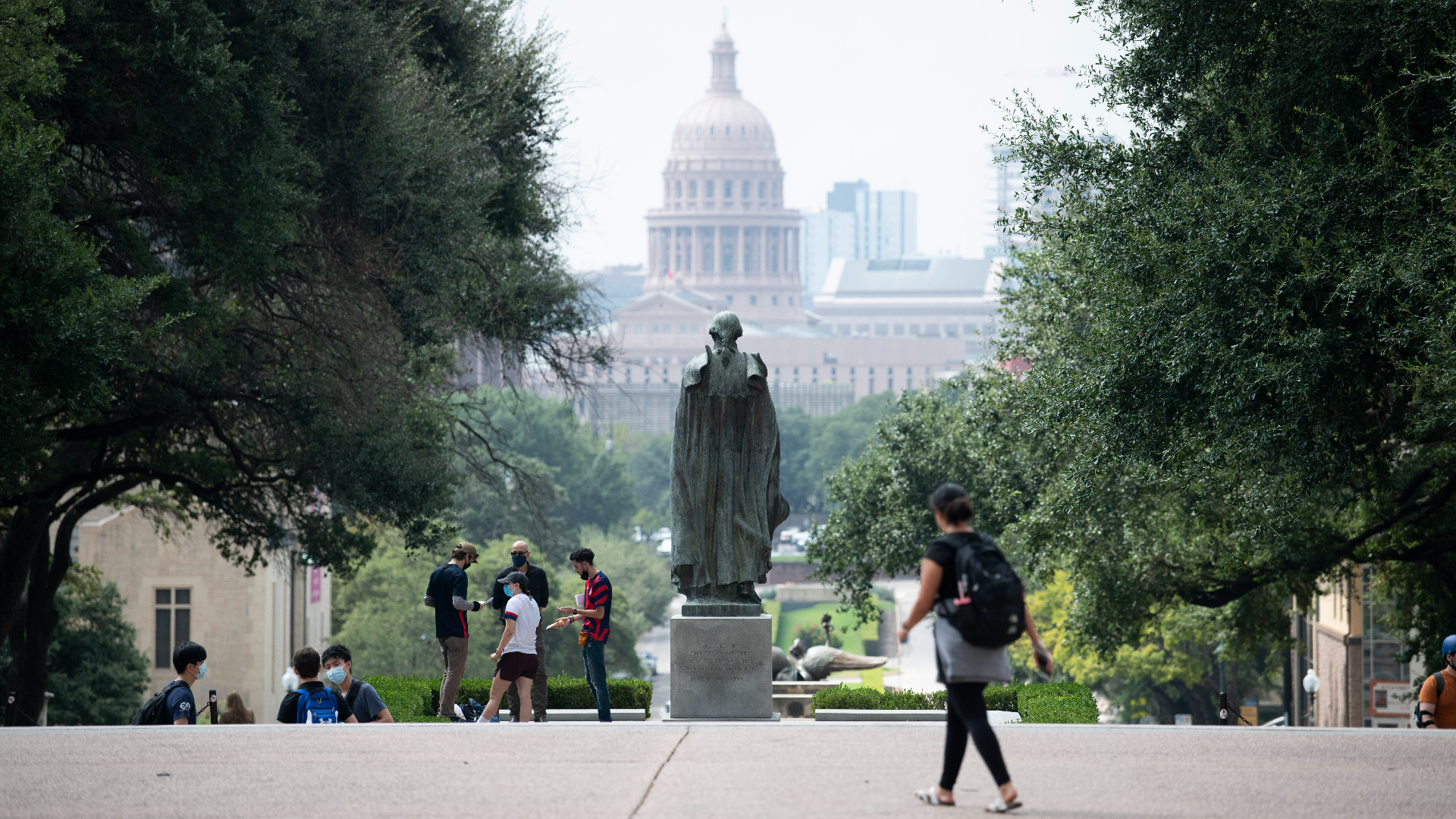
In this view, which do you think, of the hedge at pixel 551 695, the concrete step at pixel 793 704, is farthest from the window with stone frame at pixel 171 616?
the hedge at pixel 551 695

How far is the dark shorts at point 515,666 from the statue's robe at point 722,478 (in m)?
1.40

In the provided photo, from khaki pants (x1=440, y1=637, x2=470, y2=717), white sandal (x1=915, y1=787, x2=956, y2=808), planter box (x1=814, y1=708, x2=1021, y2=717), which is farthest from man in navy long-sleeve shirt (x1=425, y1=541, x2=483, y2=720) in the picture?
white sandal (x1=915, y1=787, x2=956, y2=808)

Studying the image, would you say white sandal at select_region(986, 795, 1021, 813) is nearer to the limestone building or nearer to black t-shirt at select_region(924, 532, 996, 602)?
black t-shirt at select_region(924, 532, 996, 602)

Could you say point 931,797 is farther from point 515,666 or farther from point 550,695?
point 550,695

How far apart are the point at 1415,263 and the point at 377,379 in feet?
36.1

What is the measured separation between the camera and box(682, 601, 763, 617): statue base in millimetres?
12172

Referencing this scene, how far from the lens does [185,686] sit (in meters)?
10.7

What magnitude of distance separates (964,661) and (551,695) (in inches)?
357

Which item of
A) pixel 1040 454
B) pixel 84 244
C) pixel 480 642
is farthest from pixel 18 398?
pixel 480 642

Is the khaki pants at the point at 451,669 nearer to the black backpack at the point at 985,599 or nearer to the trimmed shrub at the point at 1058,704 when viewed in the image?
the trimmed shrub at the point at 1058,704

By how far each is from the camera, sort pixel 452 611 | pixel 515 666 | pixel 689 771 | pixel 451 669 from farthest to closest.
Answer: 1. pixel 451 669
2. pixel 452 611
3. pixel 515 666
4. pixel 689 771

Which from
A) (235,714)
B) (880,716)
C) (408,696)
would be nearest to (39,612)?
(235,714)

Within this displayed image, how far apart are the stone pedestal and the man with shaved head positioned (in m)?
1.37

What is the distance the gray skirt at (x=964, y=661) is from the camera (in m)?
7.34
